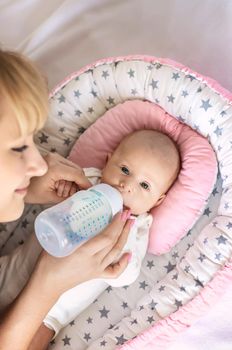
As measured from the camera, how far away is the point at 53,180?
51.6 inches

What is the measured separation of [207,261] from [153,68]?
→ 18.1 inches

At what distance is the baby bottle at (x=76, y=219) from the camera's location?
112cm

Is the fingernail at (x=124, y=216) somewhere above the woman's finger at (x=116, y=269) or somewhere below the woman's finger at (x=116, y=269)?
above

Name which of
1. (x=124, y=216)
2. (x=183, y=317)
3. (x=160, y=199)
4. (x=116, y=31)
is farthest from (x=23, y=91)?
(x=116, y=31)

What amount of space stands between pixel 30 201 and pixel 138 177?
0.25 m

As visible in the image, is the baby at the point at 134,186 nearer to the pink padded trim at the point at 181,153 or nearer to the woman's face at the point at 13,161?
the pink padded trim at the point at 181,153

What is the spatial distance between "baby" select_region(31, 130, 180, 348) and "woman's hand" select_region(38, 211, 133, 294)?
111mm

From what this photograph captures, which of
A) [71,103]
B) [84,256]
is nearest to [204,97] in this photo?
[71,103]

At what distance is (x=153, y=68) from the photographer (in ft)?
4.67

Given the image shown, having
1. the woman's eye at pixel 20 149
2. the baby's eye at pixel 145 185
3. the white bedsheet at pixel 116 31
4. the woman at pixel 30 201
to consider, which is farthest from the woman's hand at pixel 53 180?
the white bedsheet at pixel 116 31

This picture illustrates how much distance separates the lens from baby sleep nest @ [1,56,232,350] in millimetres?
1317

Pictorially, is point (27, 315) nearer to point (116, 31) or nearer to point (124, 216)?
point (124, 216)

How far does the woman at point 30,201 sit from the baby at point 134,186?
8 centimetres

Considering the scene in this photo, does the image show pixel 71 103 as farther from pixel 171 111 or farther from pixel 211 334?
pixel 211 334
